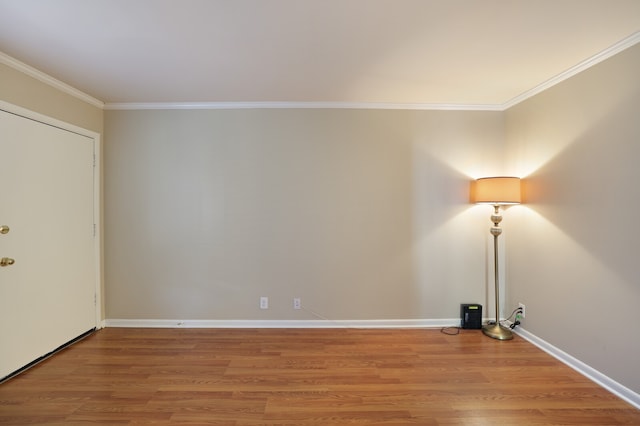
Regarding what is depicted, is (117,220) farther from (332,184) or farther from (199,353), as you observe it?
(332,184)

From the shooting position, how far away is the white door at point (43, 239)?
2133 mm

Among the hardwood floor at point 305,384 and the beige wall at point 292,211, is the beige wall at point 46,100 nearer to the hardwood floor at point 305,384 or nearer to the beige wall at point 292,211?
the beige wall at point 292,211

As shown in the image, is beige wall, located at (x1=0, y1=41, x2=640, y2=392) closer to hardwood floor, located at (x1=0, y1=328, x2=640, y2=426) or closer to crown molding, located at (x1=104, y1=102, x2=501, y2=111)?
crown molding, located at (x1=104, y1=102, x2=501, y2=111)

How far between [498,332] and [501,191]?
136 centimetres

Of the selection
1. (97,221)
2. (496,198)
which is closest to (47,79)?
(97,221)

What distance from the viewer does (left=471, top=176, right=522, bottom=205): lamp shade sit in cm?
267

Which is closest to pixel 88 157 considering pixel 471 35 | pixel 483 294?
pixel 471 35

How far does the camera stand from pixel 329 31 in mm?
1784

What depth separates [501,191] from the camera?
2.68 meters

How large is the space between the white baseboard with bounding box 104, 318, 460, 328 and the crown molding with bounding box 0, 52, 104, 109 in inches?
88.2

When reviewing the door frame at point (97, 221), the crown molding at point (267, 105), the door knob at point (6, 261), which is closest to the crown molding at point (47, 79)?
the crown molding at point (267, 105)

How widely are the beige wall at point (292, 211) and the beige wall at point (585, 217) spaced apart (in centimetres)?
49

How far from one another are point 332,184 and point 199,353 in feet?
6.54

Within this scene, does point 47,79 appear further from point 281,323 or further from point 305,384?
point 305,384
